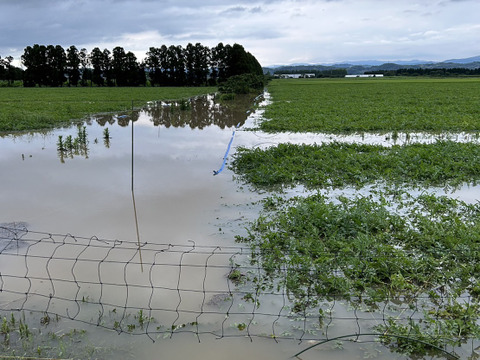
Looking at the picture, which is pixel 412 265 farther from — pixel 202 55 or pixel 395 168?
pixel 202 55

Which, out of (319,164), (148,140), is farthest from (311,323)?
(148,140)

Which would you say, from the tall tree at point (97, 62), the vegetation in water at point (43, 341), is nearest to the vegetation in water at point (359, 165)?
the vegetation in water at point (43, 341)

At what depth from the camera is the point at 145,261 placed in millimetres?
5105

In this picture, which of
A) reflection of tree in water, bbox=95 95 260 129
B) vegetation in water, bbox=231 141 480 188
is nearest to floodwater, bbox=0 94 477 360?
vegetation in water, bbox=231 141 480 188

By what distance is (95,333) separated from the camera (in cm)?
368

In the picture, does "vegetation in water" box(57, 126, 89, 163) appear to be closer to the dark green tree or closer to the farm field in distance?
the farm field in distance

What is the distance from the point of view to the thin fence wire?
149 inches

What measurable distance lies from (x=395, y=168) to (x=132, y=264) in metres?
6.43

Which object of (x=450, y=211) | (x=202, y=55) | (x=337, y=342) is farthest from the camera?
(x=202, y=55)

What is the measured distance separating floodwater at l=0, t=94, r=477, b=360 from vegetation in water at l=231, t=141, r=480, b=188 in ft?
2.48

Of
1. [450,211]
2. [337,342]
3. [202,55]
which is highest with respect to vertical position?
[202,55]

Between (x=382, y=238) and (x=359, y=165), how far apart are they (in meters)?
3.96

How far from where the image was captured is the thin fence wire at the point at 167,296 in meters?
3.79

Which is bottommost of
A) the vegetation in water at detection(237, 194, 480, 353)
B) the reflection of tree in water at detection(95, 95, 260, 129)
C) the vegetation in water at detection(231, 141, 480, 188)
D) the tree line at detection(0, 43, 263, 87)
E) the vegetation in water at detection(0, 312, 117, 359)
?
the vegetation in water at detection(0, 312, 117, 359)
